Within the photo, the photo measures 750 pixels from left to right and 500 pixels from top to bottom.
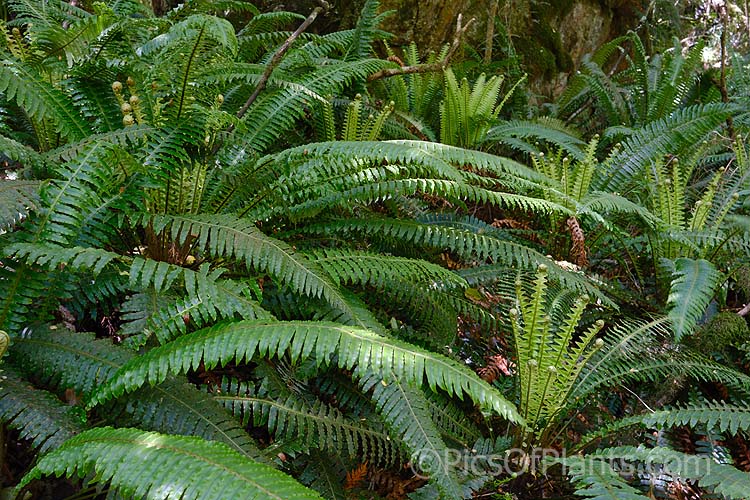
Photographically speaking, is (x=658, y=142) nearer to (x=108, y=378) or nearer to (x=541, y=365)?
(x=541, y=365)

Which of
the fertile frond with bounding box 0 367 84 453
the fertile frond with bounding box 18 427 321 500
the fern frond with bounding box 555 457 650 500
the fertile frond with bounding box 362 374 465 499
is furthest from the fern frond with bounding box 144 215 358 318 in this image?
the fern frond with bounding box 555 457 650 500

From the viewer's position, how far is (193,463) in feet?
3.41

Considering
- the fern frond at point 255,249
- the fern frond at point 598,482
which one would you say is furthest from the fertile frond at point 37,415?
the fern frond at point 598,482

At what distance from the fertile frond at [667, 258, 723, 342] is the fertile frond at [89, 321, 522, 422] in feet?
3.74

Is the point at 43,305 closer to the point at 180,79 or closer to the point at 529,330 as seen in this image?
the point at 180,79

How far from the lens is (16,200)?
5.03ft

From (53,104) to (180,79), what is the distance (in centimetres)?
43

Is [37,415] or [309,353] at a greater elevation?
[309,353]

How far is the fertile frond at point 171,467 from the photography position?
99 cm

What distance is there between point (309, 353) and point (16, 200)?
3.14 ft

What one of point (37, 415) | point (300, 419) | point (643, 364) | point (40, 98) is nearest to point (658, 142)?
point (643, 364)

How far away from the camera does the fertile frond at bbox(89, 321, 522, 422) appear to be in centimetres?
124

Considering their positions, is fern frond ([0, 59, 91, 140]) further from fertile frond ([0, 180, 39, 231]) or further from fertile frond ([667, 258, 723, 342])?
fertile frond ([667, 258, 723, 342])

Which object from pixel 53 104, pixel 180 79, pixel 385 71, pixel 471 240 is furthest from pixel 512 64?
pixel 53 104
